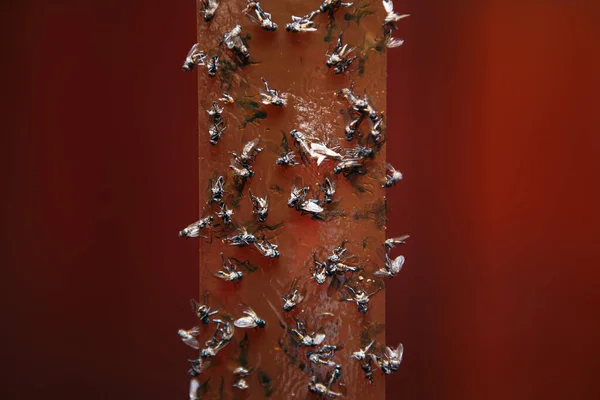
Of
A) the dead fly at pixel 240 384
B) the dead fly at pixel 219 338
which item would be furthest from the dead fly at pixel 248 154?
the dead fly at pixel 240 384

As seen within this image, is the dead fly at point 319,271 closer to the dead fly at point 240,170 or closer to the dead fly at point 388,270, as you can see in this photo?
the dead fly at point 388,270

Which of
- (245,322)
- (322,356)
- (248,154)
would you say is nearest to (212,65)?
(248,154)

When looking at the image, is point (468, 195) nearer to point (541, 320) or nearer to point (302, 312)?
point (541, 320)

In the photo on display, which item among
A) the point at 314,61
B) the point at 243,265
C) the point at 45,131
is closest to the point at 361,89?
the point at 314,61

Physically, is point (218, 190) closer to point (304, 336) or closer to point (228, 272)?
point (228, 272)

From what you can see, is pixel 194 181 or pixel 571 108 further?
pixel 194 181

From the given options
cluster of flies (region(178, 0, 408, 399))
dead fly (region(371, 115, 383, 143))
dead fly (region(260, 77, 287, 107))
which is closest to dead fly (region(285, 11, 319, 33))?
cluster of flies (region(178, 0, 408, 399))

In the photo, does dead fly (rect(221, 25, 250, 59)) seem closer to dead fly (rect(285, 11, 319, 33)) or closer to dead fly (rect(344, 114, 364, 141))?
dead fly (rect(285, 11, 319, 33))
